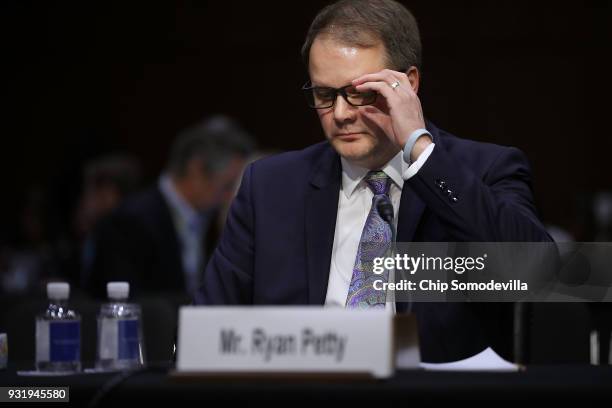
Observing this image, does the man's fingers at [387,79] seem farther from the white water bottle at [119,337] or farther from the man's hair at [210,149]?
the man's hair at [210,149]

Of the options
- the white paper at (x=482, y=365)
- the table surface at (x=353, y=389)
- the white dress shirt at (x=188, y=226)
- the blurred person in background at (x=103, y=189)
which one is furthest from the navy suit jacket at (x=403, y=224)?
the blurred person in background at (x=103, y=189)

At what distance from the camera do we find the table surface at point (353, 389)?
5.41 ft

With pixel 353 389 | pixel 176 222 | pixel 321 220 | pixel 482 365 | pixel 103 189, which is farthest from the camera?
pixel 103 189

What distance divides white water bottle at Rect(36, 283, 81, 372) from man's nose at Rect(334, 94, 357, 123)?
0.73 m

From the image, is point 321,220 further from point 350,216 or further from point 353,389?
point 353,389

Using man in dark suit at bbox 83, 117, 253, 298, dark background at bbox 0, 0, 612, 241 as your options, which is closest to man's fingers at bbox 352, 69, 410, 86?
man in dark suit at bbox 83, 117, 253, 298

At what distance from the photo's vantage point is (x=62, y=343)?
91.1 inches

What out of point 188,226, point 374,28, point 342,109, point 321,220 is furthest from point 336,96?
point 188,226

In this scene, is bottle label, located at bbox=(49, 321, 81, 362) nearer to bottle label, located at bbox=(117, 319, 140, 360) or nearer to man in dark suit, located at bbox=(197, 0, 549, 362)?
bottle label, located at bbox=(117, 319, 140, 360)

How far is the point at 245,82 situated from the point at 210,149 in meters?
2.64

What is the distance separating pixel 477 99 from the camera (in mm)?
7738

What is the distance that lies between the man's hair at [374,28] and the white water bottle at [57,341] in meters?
0.83

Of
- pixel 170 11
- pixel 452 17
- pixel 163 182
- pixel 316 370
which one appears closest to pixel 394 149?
pixel 316 370

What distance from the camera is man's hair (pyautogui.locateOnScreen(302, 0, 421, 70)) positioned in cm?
246
